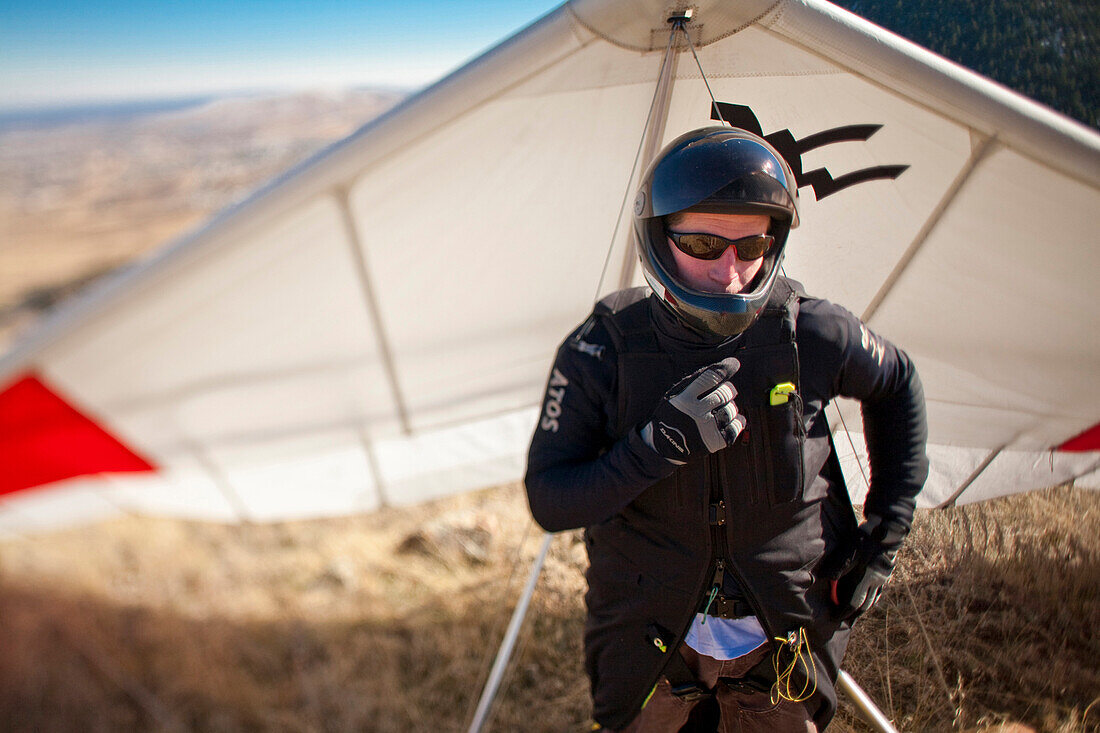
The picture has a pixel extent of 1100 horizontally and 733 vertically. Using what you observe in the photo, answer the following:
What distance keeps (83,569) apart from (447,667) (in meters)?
2.96

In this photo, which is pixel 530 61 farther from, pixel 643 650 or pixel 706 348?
pixel 643 650

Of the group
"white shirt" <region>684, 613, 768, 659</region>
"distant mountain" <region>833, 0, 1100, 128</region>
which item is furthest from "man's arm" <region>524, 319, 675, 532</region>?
"distant mountain" <region>833, 0, 1100, 128</region>

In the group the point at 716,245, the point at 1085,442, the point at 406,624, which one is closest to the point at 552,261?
the point at 716,245

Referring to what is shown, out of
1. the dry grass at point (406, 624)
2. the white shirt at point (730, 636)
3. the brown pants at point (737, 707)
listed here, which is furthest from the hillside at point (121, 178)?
the dry grass at point (406, 624)

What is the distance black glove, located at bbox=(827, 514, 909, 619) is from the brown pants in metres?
0.26

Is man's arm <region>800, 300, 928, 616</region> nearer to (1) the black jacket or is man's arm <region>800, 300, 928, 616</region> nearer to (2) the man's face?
(1) the black jacket

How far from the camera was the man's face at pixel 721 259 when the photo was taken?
55.6 inches

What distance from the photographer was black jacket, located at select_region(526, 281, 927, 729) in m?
1.46

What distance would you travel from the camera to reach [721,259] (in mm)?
1425

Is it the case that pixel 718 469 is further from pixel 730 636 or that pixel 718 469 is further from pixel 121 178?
pixel 121 178

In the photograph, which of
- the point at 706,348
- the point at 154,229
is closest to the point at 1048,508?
the point at 706,348

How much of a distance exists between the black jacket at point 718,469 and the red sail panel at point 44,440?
4.68 ft

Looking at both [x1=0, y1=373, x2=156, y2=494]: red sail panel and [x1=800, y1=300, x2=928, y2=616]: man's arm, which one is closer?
[x1=800, y1=300, x2=928, y2=616]: man's arm

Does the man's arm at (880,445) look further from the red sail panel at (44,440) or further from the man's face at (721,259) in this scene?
the red sail panel at (44,440)
